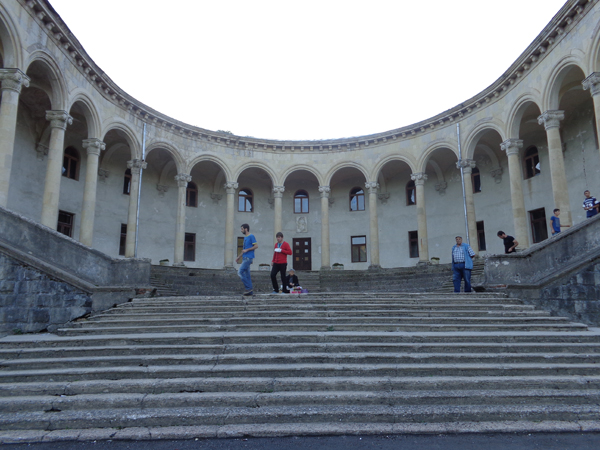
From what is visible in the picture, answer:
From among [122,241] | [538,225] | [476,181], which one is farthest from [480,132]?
[122,241]

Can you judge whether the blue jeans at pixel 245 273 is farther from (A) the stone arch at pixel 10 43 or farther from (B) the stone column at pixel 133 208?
(B) the stone column at pixel 133 208

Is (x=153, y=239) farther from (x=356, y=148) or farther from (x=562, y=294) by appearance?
(x=562, y=294)

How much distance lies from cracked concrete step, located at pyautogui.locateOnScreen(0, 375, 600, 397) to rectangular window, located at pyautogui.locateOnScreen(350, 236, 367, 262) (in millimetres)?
19985

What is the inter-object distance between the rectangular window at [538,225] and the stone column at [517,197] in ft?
11.9

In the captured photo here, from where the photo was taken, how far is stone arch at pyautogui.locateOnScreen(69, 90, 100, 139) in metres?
15.6

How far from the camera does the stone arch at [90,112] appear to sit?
51.1ft

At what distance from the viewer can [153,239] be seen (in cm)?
2286

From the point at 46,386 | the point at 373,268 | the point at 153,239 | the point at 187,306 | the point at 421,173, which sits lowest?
the point at 46,386

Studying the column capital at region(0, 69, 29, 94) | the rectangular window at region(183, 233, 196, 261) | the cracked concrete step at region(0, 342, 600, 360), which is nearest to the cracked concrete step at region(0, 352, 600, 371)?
the cracked concrete step at region(0, 342, 600, 360)

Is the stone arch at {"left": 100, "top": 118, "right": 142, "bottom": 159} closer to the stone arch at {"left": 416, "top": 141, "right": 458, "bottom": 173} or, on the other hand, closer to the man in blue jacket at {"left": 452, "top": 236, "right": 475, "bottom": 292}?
the stone arch at {"left": 416, "top": 141, "right": 458, "bottom": 173}

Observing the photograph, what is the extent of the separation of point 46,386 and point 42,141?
51.6 ft

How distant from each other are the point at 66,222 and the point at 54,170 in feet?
20.0

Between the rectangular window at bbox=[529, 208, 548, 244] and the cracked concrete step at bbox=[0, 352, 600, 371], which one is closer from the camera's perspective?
the cracked concrete step at bbox=[0, 352, 600, 371]

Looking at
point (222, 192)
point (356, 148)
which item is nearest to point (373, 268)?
point (356, 148)
